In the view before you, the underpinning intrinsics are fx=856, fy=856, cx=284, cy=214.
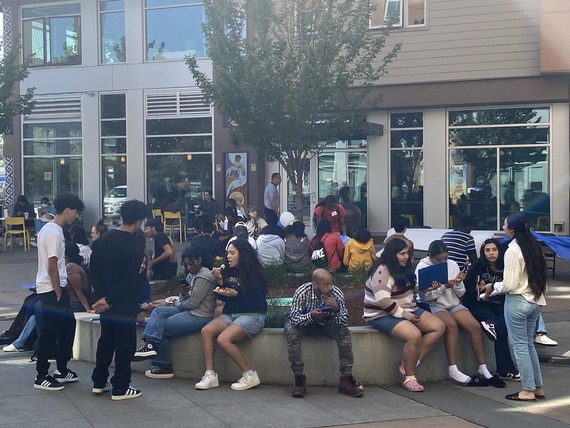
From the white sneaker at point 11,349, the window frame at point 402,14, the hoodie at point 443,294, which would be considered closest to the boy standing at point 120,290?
the white sneaker at point 11,349

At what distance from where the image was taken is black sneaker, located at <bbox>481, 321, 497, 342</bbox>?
8867mm

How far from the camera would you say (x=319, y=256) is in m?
12.5

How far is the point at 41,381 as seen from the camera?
8.28m

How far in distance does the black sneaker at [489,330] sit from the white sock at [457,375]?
485mm

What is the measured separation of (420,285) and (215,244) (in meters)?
3.43

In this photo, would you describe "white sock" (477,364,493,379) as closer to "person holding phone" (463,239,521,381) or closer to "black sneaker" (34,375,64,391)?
"person holding phone" (463,239,521,381)

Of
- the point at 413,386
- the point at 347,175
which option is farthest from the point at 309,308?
the point at 347,175

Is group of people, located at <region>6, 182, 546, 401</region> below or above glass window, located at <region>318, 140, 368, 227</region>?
below

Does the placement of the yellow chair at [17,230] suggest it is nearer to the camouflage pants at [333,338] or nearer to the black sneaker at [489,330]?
the camouflage pants at [333,338]

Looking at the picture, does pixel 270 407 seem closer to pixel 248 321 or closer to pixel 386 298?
pixel 248 321

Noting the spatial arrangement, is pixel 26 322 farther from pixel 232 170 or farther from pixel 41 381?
pixel 232 170

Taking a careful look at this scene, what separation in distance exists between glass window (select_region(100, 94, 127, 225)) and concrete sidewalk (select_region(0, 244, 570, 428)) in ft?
59.2

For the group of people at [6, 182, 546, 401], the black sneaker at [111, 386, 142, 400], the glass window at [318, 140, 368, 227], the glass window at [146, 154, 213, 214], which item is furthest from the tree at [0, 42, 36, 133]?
the black sneaker at [111, 386, 142, 400]

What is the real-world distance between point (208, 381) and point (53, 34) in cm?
2196
